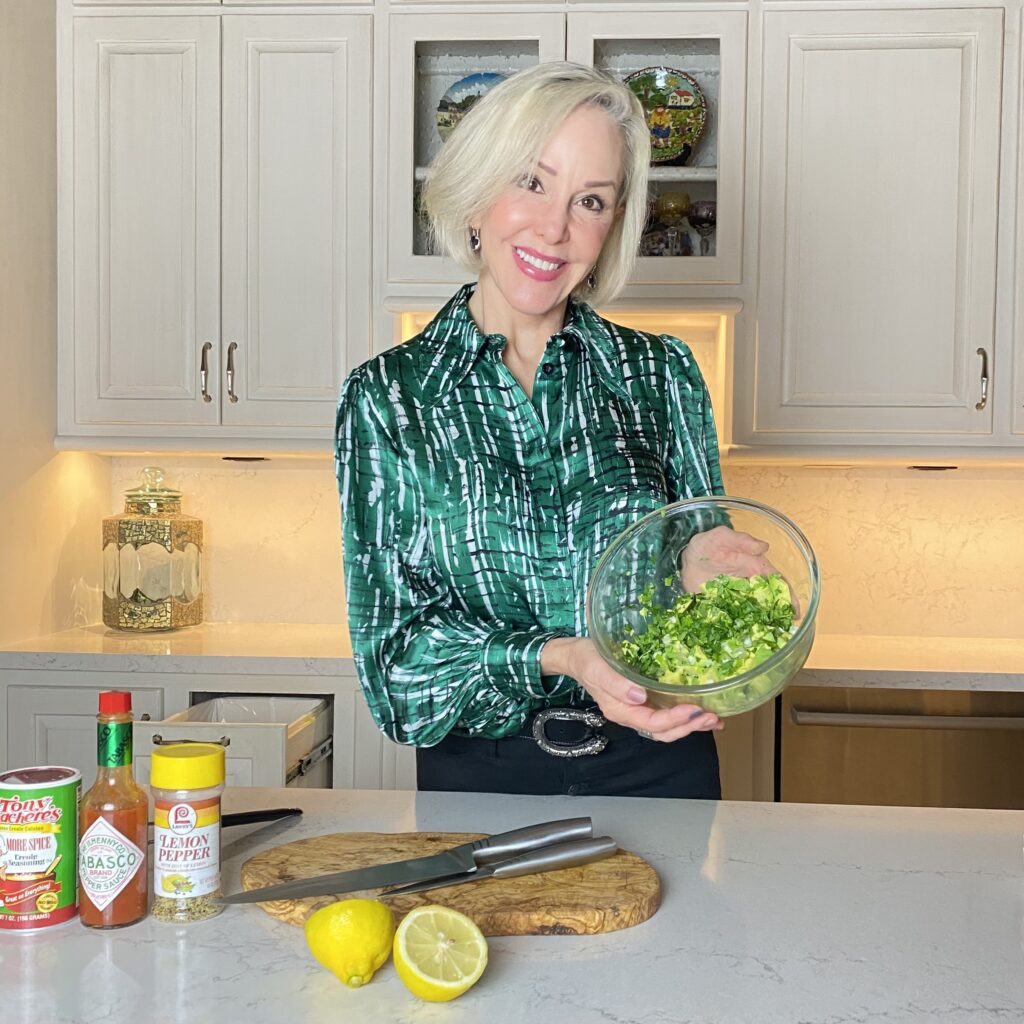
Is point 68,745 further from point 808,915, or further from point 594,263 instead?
point 808,915

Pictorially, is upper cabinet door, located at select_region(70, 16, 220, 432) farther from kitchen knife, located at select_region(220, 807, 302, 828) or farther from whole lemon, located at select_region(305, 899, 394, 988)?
whole lemon, located at select_region(305, 899, 394, 988)

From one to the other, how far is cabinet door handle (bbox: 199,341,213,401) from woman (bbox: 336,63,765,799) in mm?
1323

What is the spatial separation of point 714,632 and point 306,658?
163 centimetres

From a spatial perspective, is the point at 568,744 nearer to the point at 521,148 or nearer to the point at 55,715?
the point at 521,148

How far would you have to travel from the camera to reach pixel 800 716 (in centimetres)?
253

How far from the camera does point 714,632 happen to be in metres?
1.04

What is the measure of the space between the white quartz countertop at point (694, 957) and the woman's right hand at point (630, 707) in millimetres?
138

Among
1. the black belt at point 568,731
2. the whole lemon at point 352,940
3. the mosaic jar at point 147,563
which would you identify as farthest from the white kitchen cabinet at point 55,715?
the whole lemon at point 352,940

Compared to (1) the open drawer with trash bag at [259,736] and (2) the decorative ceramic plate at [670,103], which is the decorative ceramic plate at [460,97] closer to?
(2) the decorative ceramic plate at [670,103]

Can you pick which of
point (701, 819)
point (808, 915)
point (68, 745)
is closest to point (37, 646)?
point (68, 745)

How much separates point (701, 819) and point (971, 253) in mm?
1847

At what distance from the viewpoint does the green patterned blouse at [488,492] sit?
1.35 metres

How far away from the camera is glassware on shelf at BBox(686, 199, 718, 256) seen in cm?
268

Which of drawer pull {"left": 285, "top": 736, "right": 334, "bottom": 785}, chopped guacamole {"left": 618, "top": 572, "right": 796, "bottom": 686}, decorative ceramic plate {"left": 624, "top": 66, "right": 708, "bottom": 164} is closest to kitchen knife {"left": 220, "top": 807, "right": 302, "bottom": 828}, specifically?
chopped guacamole {"left": 618, "top": 572, "right": 796, "bottom": 686}
